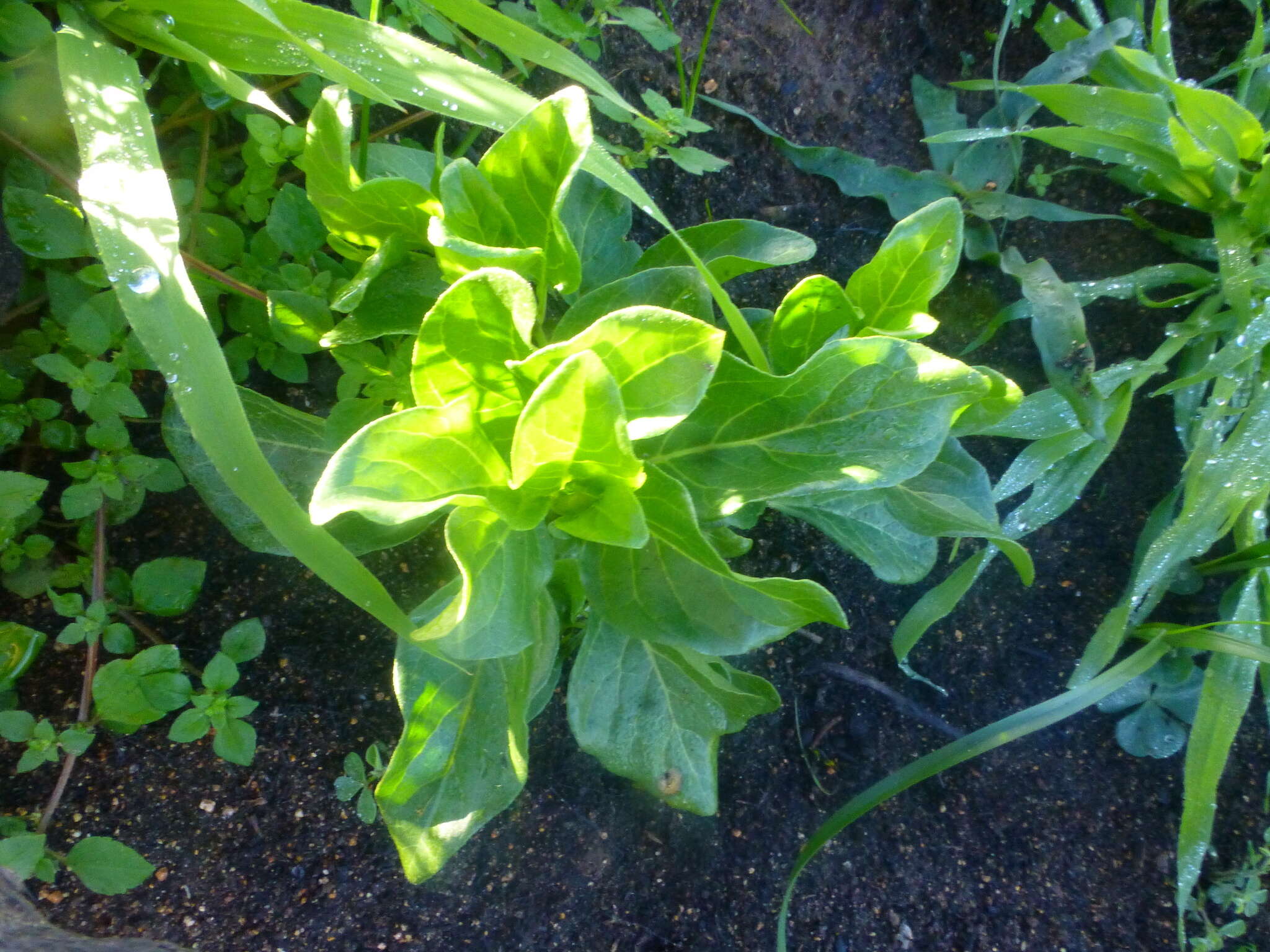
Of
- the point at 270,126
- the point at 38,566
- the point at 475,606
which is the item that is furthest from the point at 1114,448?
the point at 38,566

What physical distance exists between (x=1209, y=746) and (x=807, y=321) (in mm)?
1066

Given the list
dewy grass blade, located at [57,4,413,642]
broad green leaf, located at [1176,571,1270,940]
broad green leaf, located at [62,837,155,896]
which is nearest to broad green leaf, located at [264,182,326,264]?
dewy grass blade, located at [57,4,413,642]

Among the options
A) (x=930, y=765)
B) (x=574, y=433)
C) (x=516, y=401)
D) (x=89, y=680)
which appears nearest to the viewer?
(x=574, y=433)

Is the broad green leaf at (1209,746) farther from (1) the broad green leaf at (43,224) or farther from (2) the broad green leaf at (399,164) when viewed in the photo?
(1) the broad green leaf at (43,224)

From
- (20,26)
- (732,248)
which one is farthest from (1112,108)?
(20,26)

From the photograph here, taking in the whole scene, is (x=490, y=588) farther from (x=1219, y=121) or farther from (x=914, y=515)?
(x=1219, y=121)

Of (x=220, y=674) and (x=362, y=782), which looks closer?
(x=220, y=674)

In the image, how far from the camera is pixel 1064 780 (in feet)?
4.92

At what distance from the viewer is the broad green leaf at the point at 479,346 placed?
2.34ft

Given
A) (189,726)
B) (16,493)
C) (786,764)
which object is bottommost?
Answer: (786,764)

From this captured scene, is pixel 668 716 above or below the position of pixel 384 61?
below

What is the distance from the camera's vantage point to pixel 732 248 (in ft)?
3.55

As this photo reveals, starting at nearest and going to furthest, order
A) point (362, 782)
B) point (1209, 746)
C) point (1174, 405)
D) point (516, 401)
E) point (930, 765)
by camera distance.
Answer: point (516, 401) → point (362, 782) → point (930, 765) → point (1209, 746) → point (1174, 405)

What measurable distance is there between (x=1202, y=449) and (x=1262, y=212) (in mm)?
437
